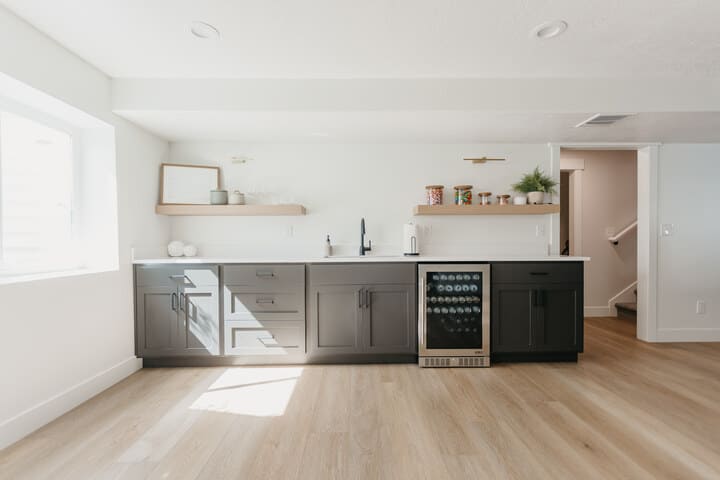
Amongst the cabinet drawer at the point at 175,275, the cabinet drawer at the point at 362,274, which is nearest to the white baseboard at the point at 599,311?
the cabinet drawer at the point at 362,274

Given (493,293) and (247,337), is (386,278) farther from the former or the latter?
(247,337)

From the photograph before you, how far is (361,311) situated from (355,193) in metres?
1.21

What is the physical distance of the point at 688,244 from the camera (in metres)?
3.66

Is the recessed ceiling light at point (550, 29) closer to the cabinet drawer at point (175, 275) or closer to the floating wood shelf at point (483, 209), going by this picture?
the floating wood shelf at point (483, 209)

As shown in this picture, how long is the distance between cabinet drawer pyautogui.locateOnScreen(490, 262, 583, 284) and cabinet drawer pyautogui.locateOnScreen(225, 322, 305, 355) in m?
1.71

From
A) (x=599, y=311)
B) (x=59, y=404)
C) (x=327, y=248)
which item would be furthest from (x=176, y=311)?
(x=599, y=311)

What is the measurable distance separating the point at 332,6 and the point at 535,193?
8.34ft

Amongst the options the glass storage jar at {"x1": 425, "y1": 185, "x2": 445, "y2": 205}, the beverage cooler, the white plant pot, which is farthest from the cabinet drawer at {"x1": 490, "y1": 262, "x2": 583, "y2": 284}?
the glass storage jar at {"x1": 425, "y1": 185, "x2": 445, "y2": 205}

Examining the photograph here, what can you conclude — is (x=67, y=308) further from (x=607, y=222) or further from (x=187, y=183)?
(x=607, y=222)

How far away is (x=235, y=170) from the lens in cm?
351

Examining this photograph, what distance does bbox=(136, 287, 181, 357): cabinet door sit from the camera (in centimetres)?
290

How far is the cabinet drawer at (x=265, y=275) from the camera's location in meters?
2.94

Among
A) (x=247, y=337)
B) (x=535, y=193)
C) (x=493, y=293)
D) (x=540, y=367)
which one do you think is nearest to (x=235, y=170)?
(x=247, y=337)

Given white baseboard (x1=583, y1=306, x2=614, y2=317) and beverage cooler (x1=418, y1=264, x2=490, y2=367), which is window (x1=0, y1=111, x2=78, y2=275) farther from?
white baseboard (x1=583, y1=306, x2=614, y2=317)
